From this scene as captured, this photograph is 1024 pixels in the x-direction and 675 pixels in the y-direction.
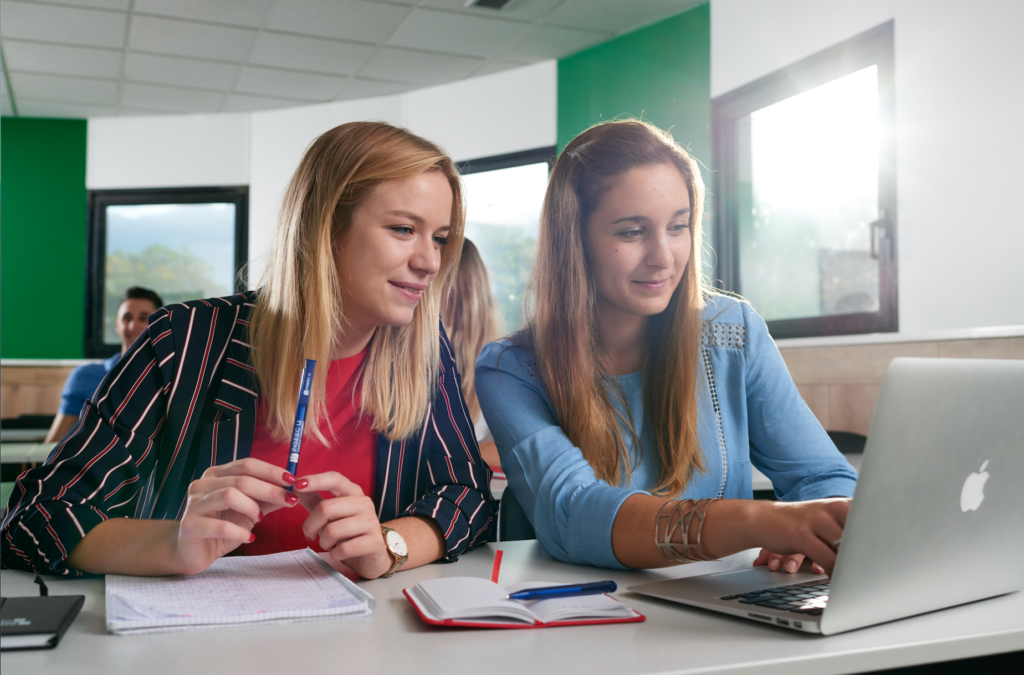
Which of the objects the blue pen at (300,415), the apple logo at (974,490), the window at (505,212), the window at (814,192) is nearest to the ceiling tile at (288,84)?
the window at (505,212)

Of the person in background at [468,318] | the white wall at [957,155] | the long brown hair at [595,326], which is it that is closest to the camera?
the long brown hair at [595,326]

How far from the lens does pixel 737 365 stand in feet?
4.30

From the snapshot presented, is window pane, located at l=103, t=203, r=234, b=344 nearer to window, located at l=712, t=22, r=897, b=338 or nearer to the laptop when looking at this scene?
window, located at l=712, t=22, r=897, b=338

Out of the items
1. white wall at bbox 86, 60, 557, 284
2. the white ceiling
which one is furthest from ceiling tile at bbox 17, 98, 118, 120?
white wall at bbox 86, 60, 557, 284

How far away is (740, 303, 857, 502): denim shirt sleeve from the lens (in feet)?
4.08

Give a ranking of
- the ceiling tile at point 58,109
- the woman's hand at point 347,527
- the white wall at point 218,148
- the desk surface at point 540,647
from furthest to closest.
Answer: the white wall at point 218,148, the ceiling tile at point 58,109, the woman's hand at point 347,527, the desk surface at point 540,647

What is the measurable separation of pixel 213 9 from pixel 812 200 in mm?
3177

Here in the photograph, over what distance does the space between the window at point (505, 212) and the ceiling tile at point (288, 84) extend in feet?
3.68

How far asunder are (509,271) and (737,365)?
149 inches

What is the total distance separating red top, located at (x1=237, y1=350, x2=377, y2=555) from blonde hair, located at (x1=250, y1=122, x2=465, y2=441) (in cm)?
2

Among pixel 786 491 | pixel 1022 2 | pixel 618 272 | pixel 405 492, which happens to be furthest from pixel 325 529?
pixel 1022 2

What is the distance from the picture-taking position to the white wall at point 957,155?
8.12 feet

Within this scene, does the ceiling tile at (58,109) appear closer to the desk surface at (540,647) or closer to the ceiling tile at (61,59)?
the ceiling tile at (61,59)

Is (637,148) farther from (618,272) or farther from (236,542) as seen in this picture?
(236,542)
